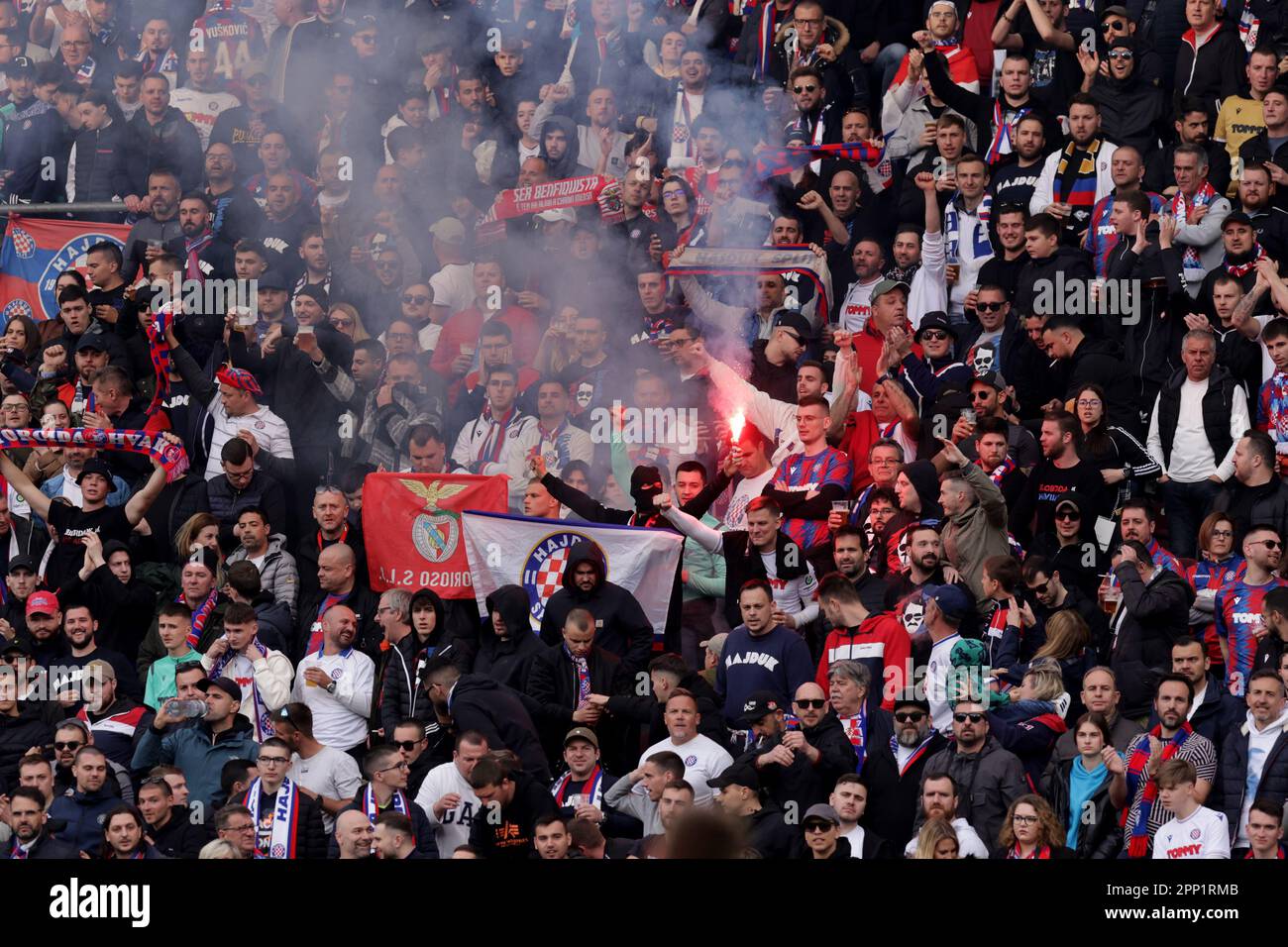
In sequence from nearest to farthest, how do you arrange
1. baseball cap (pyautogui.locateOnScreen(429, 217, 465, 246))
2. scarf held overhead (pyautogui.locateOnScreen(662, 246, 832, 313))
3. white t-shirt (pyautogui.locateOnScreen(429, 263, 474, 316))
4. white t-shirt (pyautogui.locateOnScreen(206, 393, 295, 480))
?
white t-shirt (pyautogui.locateOnScreen(206, 393, 295, 480)), scarf held overhead (pyautogui.locateOnScreen(662, 246, 832, 313)), white t-shirt (pyautogui.locateOnScreen(429, 263, 474, 316)), baseball cap (pyautogui.locateOnScreen(429, 217, 465, 246))

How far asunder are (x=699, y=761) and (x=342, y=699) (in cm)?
215

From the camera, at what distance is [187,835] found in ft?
37.2

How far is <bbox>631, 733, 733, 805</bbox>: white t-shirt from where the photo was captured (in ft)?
36.9

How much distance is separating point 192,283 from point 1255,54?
6.95 meters

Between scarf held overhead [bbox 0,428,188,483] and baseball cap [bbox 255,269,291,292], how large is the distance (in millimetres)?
1531

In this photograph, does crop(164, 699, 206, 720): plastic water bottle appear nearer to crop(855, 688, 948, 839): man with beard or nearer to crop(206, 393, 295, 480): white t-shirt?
crop(206, 393, 295, 480): white t-shirt

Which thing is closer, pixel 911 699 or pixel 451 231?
pixel 911 699

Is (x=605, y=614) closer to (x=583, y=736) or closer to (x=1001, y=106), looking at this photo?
(x=583, y=736)

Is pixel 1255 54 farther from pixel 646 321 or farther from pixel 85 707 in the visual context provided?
pixel 85 707

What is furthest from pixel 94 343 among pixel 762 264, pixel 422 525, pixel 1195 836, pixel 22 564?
pixel 1195 836

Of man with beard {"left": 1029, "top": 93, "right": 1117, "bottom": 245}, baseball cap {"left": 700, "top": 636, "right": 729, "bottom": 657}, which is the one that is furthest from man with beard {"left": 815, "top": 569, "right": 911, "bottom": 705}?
man with beard {"left": 1029, "top": 93, "right": 1117, "bottom": 245}

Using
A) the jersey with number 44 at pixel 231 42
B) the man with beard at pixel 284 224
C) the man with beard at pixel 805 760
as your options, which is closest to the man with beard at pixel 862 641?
the man with beard at pixel 805 760

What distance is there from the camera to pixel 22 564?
45.4 ft

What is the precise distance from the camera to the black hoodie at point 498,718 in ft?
37.2
